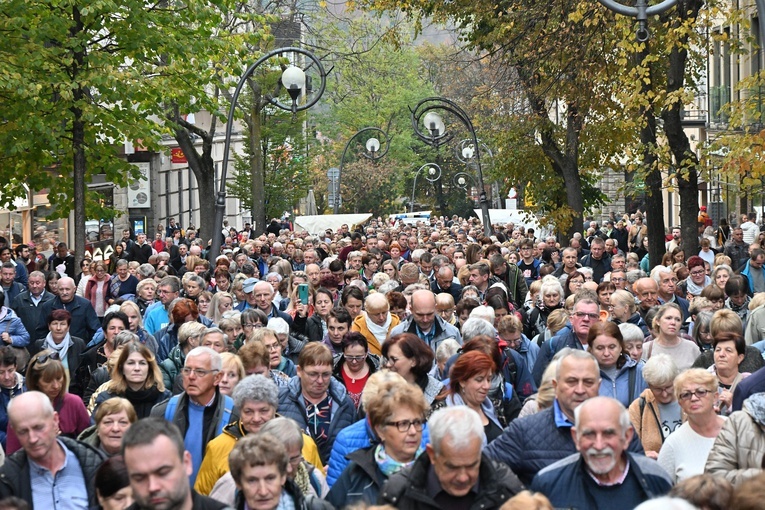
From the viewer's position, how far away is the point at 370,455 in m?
6.69

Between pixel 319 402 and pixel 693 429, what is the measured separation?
248cm

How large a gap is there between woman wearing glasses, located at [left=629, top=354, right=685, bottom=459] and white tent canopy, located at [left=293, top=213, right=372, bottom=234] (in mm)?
38787

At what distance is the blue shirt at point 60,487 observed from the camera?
7.17 metres

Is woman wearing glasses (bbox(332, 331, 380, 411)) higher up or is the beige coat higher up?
woman wearing glasses (bbox(332, 331, 380, 411))

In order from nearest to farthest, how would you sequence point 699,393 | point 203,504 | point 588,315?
point 203,504
point 699,393
point 588,315

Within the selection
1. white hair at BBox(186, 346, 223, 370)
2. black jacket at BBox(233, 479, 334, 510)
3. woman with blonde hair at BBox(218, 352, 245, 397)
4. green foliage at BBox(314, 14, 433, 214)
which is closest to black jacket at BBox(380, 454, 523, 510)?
black jacket at BBox(233, 479, 334, 510)

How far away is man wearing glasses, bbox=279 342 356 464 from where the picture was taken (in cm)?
877

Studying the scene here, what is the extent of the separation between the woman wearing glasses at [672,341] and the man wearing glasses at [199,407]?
3850mm

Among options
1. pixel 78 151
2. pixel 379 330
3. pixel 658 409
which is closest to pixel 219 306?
pixel 379 330

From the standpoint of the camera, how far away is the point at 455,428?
5941 millimetres

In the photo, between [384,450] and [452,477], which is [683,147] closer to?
[384,450]

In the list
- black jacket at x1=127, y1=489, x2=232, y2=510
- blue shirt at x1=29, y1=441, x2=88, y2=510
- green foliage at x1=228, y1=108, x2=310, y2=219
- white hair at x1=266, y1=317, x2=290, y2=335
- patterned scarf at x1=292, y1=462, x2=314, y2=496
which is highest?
green foliage at x1=228, y1=108, x2=310, y2=219

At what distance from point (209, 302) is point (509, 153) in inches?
703

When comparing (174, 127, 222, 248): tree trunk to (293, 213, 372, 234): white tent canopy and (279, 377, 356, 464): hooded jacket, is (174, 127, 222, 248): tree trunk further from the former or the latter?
(279, 377, 356, 464): hooded jacket
